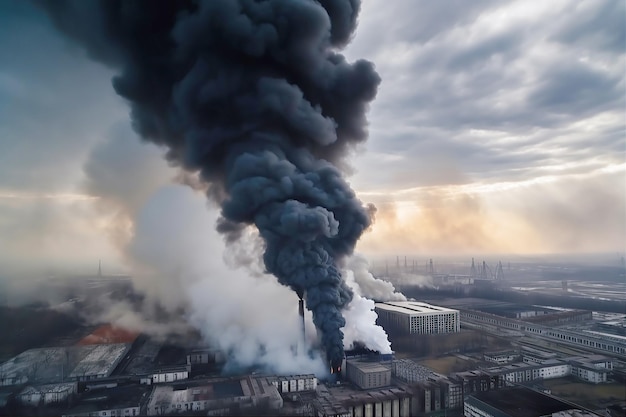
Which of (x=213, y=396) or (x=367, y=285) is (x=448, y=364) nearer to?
(x=213, y=396)

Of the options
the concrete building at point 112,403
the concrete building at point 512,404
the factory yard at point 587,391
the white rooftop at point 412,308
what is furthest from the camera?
the white rooftop at point 412,308

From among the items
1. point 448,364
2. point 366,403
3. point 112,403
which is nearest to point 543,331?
point 448,364

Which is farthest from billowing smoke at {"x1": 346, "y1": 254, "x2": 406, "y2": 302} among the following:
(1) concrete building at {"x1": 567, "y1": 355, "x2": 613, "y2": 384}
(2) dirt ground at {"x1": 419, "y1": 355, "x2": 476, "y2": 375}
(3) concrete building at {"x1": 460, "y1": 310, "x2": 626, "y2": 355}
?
(1) concrete building at {"x1": 567, "y1": 355, "x2": 613, "y2": 384}

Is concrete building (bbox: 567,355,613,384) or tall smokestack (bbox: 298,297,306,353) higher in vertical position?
tall smokestack (bbox: 298,297,306,353)

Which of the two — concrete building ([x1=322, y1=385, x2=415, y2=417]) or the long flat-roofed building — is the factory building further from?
the long flat-roofed building

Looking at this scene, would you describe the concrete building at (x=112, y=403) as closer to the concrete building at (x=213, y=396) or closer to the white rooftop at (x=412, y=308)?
the concrete building at (x=213, y=396)

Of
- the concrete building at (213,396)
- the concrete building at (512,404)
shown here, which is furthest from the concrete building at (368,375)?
the concrete building at (213,396)
